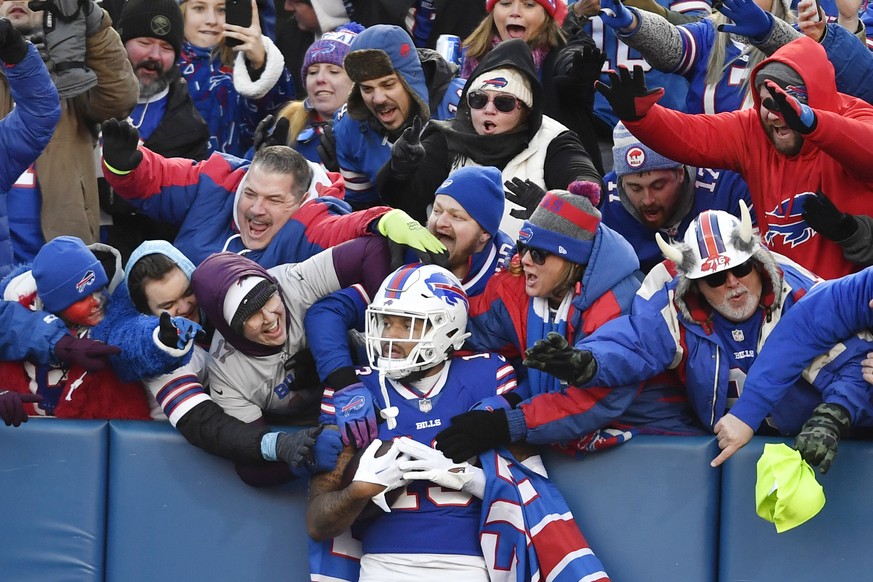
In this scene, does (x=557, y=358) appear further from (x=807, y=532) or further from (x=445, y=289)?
(x=807, y=532)

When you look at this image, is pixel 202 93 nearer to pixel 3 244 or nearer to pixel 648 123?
pixel 3 244

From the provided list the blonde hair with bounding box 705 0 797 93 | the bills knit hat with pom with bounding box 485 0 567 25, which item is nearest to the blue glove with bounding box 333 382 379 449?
the blonde hair with bounding box 705 0 797 93

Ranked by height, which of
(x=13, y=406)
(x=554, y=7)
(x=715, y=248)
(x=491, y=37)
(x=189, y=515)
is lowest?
(x=189, y=515)

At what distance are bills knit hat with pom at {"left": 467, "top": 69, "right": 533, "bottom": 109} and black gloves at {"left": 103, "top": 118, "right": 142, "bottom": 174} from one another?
1450 millimetres

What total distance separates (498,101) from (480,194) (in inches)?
27.1

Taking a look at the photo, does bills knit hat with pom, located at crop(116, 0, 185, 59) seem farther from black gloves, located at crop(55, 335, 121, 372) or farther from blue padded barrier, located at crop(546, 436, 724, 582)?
blue padded barrier, located at crop(546, 436, 724, 582)

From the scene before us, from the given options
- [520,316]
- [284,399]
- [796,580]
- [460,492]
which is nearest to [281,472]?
[284,399]

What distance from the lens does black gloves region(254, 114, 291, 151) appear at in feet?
22.7

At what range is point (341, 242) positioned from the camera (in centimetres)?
581

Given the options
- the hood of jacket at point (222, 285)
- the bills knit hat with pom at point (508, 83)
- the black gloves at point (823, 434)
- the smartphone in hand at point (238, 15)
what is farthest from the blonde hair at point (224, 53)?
the black gloves at point (823, 434)

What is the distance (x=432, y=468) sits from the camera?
5.00m

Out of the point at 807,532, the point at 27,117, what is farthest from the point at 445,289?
the point at 27,117

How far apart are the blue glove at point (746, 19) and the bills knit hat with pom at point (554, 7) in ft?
3.70

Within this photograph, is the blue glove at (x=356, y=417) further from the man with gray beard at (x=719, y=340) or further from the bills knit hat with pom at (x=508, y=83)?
the bills knit hat with pom at (x=508, y=83)
